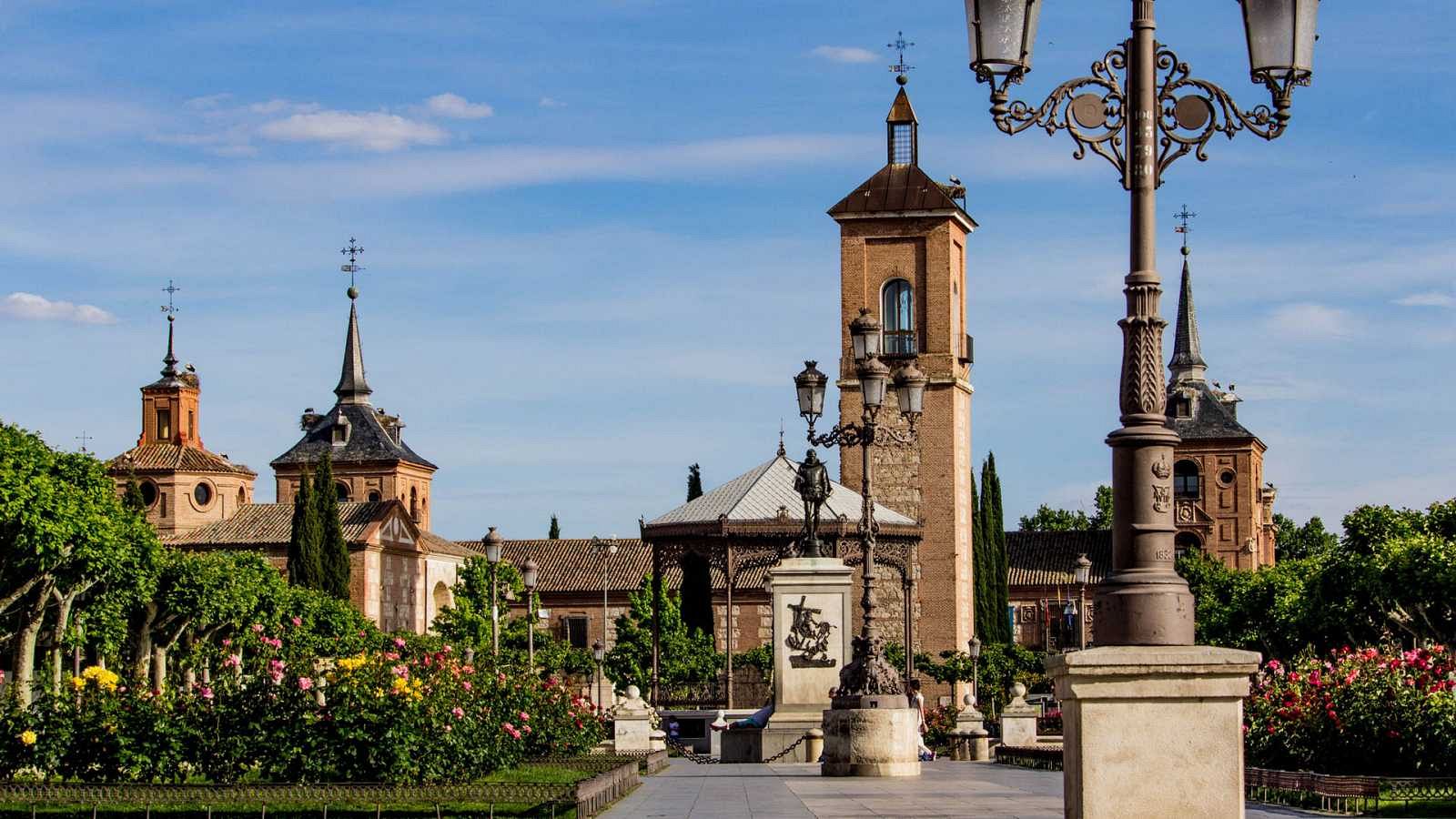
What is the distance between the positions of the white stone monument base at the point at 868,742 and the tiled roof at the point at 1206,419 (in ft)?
274

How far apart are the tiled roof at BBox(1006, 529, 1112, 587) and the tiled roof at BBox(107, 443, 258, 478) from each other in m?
37.2

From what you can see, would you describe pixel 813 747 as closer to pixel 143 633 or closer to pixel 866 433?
pixel 866 433

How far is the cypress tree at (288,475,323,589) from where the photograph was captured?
7531 cm

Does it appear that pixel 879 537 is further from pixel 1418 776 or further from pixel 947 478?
pixel 1418 776

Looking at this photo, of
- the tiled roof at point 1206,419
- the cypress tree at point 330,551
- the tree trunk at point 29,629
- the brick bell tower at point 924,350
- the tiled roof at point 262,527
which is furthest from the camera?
the tiled roof at point 1206,419

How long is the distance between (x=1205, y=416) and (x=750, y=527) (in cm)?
6802

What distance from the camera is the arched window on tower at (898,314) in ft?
223

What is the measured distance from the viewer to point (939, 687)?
65.4 m

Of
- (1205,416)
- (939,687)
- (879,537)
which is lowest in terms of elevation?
(939,687)

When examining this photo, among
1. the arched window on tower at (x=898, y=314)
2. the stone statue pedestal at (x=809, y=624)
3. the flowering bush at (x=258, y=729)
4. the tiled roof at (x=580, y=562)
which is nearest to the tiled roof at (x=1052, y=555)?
the tiled roof at (x=580, y=562)

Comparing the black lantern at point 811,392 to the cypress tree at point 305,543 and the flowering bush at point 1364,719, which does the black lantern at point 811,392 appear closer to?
the flowering bush at point 1364,719

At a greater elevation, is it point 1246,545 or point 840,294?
point 840,294

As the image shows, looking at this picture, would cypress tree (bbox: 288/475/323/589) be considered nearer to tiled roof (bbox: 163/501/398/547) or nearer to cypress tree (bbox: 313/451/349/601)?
cypress tree (bbox: 313/451/349/601)

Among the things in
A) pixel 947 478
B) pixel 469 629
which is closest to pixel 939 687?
pixel 947 478
